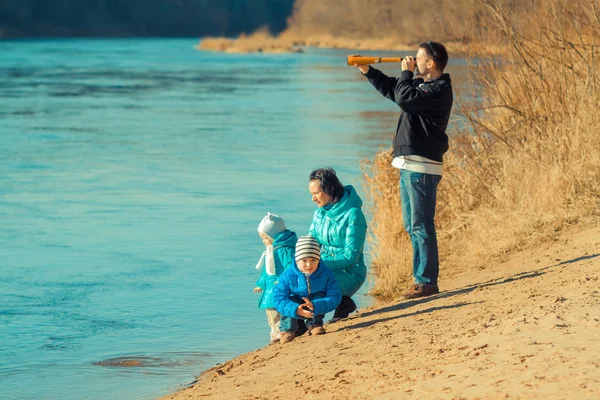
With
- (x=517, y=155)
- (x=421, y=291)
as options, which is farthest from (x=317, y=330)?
(x=517, y=155)

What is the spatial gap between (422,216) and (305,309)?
1004mm

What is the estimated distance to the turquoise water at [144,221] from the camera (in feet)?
22.9

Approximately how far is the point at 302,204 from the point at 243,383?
718cm

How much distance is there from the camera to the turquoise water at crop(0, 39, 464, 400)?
22.9 ft

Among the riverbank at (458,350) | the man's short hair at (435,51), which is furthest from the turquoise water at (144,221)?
the man's short hair at (435,51)

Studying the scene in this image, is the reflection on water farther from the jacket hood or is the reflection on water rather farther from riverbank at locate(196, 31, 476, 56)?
riverbank at locate(196, 31, 476, 56)

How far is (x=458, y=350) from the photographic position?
480 centimetres

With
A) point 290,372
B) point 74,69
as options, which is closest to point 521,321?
point 290,372

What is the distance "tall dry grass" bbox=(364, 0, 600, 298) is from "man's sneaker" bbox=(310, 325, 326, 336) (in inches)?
80.9

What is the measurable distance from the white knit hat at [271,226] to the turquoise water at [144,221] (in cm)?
104

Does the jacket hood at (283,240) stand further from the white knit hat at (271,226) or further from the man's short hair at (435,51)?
the man's short hair at (435,51)

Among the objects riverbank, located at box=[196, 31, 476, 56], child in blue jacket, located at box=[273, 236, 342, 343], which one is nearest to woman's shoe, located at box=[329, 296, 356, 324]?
child in blue jacket, located at box=[273, 236, 342, 343]

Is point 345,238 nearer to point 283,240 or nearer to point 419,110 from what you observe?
point 283,240

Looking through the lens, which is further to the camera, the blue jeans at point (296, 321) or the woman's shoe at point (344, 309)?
the woman's shoe at point (344, 309)
